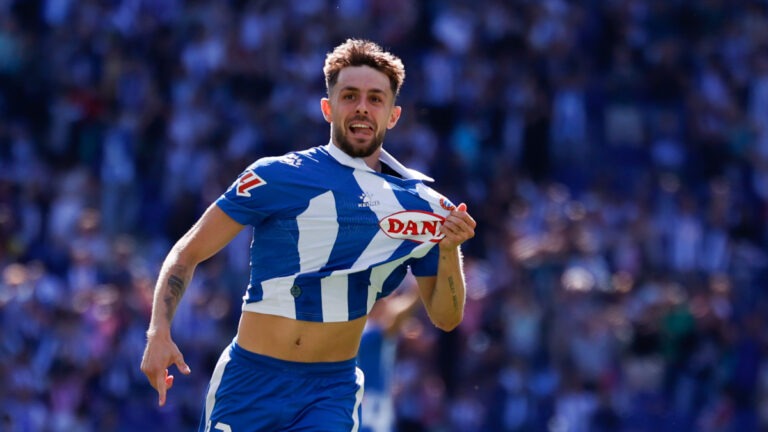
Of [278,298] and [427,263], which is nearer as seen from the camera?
[278,298]

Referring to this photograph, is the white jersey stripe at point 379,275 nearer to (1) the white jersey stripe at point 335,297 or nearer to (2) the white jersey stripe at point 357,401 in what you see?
(1) the white jersey stripe at point 335,297

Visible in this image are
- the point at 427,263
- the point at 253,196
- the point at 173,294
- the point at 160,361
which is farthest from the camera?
the point at 427,263

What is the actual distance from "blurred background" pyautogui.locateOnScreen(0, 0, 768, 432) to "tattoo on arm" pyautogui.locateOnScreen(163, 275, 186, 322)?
725 centimetres

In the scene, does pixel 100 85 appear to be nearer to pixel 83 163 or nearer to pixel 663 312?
pixel 83 163

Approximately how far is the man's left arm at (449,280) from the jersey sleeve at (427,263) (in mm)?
26

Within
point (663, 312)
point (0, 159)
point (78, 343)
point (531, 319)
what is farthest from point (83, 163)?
point (663, 312)

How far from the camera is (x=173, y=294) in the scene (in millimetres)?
5758

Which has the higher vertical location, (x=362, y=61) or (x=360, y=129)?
(x=362, y=61)

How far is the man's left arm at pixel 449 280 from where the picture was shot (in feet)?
19.1

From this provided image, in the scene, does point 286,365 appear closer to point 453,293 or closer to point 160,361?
point 160,361

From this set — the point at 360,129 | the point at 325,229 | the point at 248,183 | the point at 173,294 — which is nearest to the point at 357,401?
the point at 325,229

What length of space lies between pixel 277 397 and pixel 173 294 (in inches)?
23.3

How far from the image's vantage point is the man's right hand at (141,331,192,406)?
541cm

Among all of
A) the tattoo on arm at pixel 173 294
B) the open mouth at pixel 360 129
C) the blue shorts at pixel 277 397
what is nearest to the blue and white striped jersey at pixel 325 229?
the open mouth at pixel 360 129
